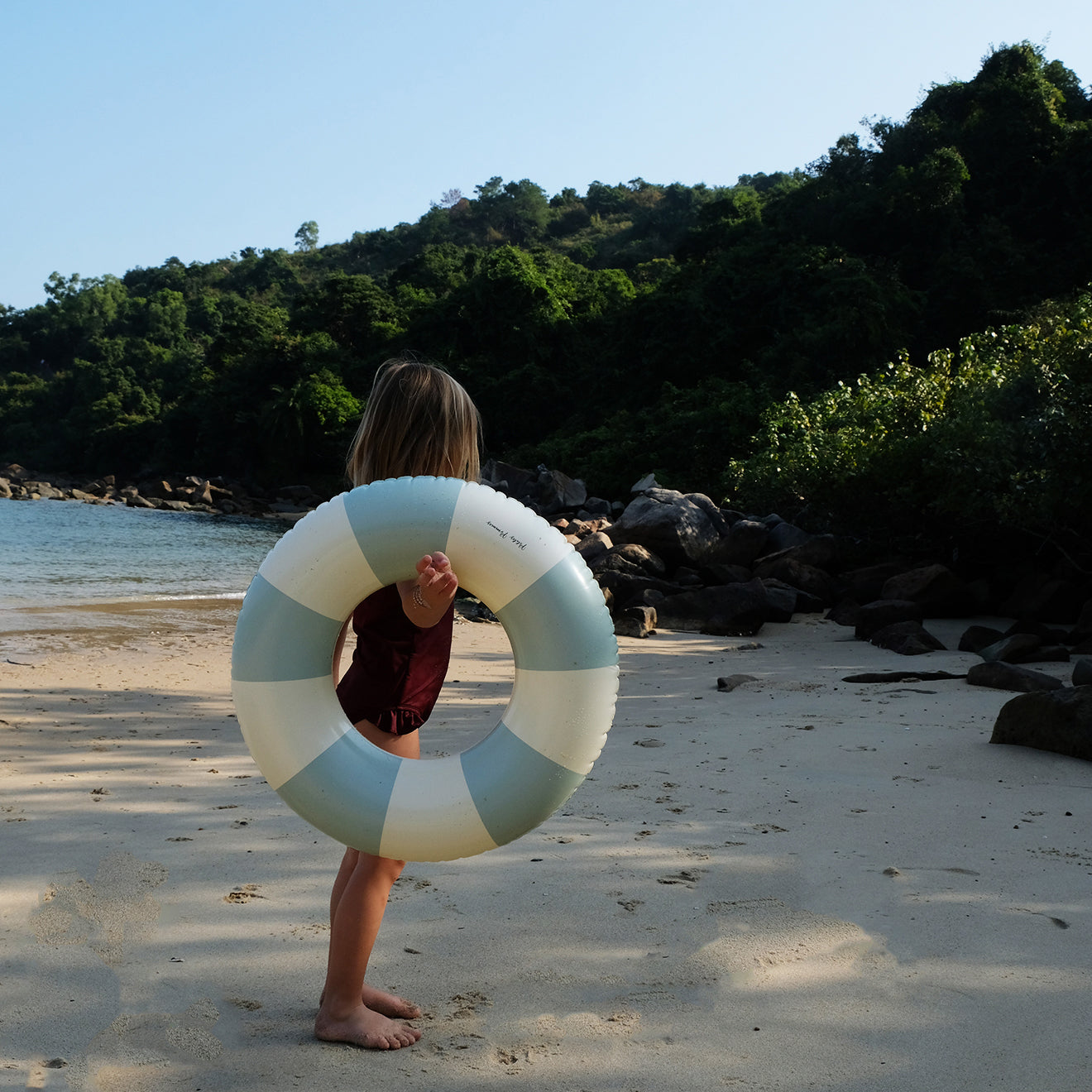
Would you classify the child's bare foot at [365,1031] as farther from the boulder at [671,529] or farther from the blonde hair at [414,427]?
the boulder at [671,529]

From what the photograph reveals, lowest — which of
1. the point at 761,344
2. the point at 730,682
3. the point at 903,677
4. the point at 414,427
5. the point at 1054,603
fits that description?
the point at 730,682

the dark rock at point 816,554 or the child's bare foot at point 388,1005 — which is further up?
the dark rock at point 816,554

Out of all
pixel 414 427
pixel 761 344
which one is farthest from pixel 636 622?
pixel 761 344

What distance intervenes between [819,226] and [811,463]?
19092 mm

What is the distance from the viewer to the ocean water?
12.7m

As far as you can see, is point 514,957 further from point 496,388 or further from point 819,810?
point 496,388

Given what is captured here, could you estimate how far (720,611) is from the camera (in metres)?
9.09

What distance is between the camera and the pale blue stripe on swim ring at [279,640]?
2.00m

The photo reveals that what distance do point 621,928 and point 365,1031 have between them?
716mm

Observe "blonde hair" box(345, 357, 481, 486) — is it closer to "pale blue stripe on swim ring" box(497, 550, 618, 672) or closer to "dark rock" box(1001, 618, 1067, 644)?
"pale blue stripe on swim ring" box(497, 550, 618, 672)

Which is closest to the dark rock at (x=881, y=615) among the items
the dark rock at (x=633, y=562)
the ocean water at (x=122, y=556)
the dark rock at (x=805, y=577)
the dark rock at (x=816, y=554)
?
the dark rock at (x=805, y=577)

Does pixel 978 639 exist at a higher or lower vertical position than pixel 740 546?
lower

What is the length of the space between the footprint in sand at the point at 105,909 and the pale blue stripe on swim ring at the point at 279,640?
83 centimetres

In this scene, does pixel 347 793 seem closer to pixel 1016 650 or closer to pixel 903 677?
pixel 903 677
